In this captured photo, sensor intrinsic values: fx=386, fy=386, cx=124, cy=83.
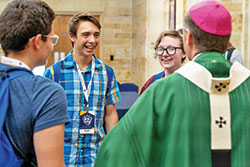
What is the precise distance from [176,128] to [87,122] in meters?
0.93

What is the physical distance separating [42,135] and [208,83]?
2.16 feet

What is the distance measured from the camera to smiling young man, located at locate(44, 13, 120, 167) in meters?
2.25

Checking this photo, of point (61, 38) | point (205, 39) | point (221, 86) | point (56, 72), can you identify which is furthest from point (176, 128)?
point (61, 38)

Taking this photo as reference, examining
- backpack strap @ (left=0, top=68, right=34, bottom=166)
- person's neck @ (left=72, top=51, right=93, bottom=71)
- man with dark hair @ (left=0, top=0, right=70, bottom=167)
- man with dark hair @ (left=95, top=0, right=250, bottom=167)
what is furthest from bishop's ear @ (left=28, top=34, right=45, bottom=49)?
person's neck @ (left=72, top=51, right=93, bottom=71)

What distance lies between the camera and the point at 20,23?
1362 mm

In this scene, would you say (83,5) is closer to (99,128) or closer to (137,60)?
(137,60)

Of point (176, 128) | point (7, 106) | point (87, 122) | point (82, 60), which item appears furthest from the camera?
point (82, 60)

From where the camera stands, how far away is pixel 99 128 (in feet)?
7.77

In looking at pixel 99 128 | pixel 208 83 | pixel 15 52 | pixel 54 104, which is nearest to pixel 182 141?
pixel 208 83

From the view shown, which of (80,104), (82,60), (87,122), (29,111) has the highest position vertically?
(82,60)

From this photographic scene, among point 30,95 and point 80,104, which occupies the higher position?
point 30,95

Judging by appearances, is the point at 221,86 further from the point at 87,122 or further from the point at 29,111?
the point at 87,122

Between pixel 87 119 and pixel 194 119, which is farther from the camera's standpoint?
pixel 87 119

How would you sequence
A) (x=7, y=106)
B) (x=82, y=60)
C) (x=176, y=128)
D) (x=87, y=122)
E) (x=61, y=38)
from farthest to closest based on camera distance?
(x=61, y=38)
(x=82, y=60)
(x=87, y=122)
(x=176, y=128)
(x=7, y=106)
